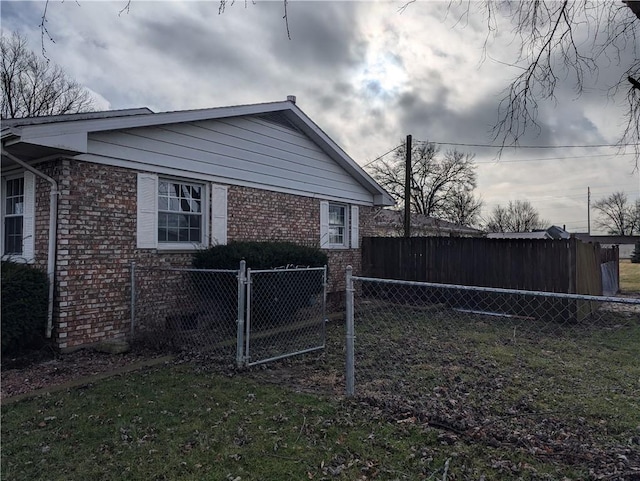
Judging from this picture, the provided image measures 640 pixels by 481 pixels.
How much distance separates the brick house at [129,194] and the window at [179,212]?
0.07 ft

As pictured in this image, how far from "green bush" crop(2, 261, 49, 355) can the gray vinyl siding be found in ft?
6.71

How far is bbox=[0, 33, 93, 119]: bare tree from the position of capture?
66.4 ft

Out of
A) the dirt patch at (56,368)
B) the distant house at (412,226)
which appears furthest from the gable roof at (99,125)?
the distant house at (412,226)

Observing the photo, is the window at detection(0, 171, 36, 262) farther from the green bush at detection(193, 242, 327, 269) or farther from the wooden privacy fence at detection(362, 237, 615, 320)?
the wooden privacy fence at detection(362, 237, 615, 320)

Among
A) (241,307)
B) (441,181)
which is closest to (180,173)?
(241,307)

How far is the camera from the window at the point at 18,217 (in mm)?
6828

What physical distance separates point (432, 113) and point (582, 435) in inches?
436

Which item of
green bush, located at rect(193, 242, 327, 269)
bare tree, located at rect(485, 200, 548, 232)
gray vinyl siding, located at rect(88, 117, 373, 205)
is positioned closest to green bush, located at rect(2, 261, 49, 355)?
gray vinyl siding, located at rect(88, 117, 373, 205)

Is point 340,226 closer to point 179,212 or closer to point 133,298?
point 179,212

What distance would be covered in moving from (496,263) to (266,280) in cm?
617

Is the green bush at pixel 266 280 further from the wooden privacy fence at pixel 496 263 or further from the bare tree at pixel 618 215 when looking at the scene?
the bare tree at pixel 618 215

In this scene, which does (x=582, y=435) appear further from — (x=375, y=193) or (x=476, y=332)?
(x=375, y=193)

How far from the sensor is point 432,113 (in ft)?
42.9

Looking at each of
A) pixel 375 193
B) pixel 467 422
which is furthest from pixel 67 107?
pixel 467 422
